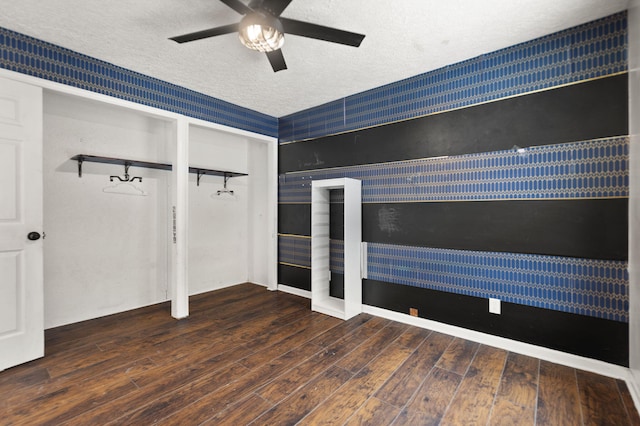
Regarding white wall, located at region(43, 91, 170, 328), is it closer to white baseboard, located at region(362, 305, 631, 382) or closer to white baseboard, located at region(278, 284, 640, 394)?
white baseboard, located at region(278, 284, 640, 394)

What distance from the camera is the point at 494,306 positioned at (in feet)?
9.22

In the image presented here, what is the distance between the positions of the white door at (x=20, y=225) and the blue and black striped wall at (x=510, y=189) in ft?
10.2

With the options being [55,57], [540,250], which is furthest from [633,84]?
[55,57]

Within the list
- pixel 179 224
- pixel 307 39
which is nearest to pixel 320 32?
pixel 307 39

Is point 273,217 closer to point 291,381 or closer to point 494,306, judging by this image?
point 291,381

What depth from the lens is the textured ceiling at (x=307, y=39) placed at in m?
2.23

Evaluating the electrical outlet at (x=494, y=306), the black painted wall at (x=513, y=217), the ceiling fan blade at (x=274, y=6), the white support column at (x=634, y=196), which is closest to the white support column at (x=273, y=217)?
the black painted wall at (x=513, y=217)

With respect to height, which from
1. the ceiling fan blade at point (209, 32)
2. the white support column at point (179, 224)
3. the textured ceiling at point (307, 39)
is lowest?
the white support column at point (179, 224)

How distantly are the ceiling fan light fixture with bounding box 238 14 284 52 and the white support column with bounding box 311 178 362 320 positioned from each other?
1.74 m

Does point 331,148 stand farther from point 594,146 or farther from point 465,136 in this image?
point 594,146

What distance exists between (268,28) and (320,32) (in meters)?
0.35

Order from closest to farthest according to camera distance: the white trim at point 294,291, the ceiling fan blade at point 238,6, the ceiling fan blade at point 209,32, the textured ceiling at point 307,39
Result: the ceiling fan blade at point 238,6
the ceiling fan blade at point 209,32
the textured ceiling at point 307,39
the white trim at point 294,291

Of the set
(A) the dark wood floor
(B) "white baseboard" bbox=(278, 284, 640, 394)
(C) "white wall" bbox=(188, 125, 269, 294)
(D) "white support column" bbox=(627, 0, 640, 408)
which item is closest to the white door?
(A) the dark wood floor

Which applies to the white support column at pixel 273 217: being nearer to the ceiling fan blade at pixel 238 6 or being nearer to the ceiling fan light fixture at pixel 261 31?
the ceiling fan light fixture at pixel 261 31
